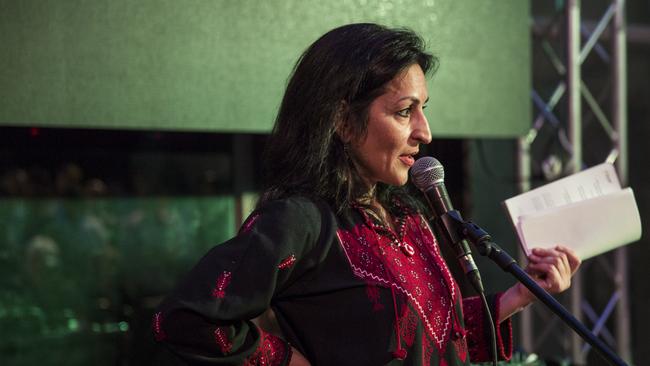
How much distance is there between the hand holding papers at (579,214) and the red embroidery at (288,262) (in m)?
0.60

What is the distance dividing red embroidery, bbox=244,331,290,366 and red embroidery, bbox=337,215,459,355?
198mm

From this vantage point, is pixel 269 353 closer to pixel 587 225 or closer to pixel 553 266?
pixel 553 266

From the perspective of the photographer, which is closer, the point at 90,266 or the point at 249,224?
the point at 249,224

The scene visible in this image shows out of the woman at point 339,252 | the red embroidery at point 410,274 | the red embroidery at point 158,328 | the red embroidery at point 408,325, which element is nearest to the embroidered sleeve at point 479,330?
the woman at point 339,252

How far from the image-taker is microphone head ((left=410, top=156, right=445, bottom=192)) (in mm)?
1669

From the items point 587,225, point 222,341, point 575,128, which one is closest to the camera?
point 222,341

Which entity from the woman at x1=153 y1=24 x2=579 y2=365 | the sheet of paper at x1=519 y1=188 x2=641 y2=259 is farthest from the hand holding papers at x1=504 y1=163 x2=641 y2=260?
the woman at x1=153 y1=24 x2=579 y2=365

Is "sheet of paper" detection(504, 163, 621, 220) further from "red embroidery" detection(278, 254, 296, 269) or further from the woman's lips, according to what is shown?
"red embroidery" detection(278, 254, 296, 269)

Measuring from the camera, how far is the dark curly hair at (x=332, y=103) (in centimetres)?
173

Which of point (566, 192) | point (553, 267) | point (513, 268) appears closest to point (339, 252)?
point (513, 268)

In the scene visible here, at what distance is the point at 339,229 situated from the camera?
1716mm

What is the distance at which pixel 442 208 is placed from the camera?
1645 millimetres

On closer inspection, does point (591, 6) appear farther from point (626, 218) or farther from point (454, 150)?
point (626, 218)

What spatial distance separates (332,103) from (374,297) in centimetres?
39
